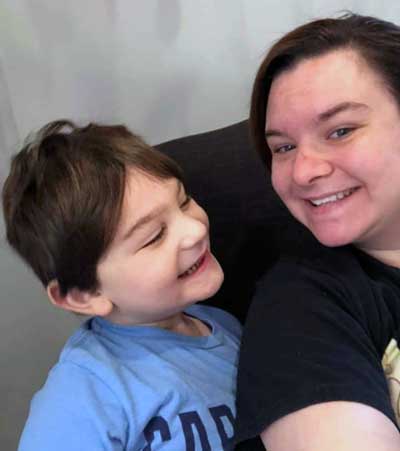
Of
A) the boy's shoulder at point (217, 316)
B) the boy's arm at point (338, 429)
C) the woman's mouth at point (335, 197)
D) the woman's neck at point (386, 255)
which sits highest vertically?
the woman's mouth at point (335, 197)

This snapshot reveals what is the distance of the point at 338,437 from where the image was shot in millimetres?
646

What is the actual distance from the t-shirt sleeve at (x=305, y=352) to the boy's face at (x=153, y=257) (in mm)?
114

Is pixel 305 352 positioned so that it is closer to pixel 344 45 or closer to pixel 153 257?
pixel 153 257

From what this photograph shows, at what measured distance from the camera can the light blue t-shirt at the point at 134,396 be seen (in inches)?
30.0

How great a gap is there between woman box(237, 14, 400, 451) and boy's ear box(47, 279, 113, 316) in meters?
0.21

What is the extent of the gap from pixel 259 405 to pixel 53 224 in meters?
0.37

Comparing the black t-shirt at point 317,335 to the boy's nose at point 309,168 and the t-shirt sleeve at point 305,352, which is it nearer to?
the t-shirt sleeve at point 305,352

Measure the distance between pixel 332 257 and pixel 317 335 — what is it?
7.2 inches

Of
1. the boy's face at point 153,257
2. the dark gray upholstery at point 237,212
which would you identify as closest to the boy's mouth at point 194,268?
the boy's face at point 153,257

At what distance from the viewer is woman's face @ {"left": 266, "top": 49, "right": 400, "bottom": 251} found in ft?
2.65

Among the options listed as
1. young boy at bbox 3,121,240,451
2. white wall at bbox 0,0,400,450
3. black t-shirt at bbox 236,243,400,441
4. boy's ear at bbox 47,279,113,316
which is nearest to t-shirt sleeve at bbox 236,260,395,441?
black t-shirt at bbox 236,243,400,441

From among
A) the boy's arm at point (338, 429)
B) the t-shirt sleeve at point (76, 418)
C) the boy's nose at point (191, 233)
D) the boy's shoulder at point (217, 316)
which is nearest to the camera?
the boy's arm at point (338, 429)

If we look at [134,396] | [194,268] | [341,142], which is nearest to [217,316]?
[194,268]

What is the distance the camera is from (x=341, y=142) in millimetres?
816
